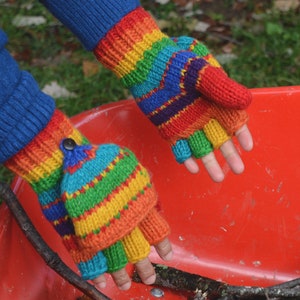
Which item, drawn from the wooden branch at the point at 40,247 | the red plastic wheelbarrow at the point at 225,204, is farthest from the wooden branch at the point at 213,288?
the wooden branch at the point at 40,247

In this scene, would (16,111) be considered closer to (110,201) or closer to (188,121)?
(110,201)

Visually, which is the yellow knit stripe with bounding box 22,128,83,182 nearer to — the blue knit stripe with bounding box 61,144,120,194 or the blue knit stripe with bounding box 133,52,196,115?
the blue knit stripe with bounding box 61,144,120,194

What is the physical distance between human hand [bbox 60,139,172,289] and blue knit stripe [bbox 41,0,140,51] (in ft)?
0.79

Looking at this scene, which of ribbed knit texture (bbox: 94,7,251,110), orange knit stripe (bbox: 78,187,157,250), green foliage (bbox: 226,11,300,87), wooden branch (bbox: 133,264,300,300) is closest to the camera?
orange knit stripe (bbox: 78,187,157,250)

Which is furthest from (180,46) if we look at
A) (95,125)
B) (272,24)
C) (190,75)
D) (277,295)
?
(272,24)

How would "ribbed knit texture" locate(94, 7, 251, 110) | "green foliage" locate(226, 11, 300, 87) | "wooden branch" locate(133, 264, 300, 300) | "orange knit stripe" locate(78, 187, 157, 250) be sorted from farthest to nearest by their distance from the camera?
"green foliage" locate(226, 11, 300, 87), "wooden branch" locate(133, 264, 300, 300), "ribbed knit texture" locate(94, 7, 251, 110), "orange knit stripe" locate(78, 187, 157, 250)

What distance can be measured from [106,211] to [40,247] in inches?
9.9

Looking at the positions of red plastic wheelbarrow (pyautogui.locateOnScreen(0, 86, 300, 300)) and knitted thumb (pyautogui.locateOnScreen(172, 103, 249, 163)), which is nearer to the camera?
knitted thumb (pyautogui.locateOnScreen(172, 103, 249, 163))

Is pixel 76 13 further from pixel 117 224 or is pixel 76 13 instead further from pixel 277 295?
pixel 277 295

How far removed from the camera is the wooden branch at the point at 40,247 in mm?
1151

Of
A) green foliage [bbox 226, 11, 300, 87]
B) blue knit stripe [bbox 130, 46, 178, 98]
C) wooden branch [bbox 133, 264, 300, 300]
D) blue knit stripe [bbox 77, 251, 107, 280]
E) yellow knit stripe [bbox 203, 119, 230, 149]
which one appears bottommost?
green foliage [bbox 226, 11, 300, 87]

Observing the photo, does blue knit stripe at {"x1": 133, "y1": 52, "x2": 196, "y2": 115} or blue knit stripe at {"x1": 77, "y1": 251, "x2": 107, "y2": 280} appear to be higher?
blue knit stripe at {"x1": 133, "y1": 52, "x2": 196, "y2": 115}

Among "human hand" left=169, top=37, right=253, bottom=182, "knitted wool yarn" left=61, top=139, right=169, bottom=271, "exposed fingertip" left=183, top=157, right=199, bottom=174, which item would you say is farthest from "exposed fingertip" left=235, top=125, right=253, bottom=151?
"knitted wool yarn" left=61, top=139, right=169, bottom=271

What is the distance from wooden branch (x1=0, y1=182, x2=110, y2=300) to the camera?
115 cm
